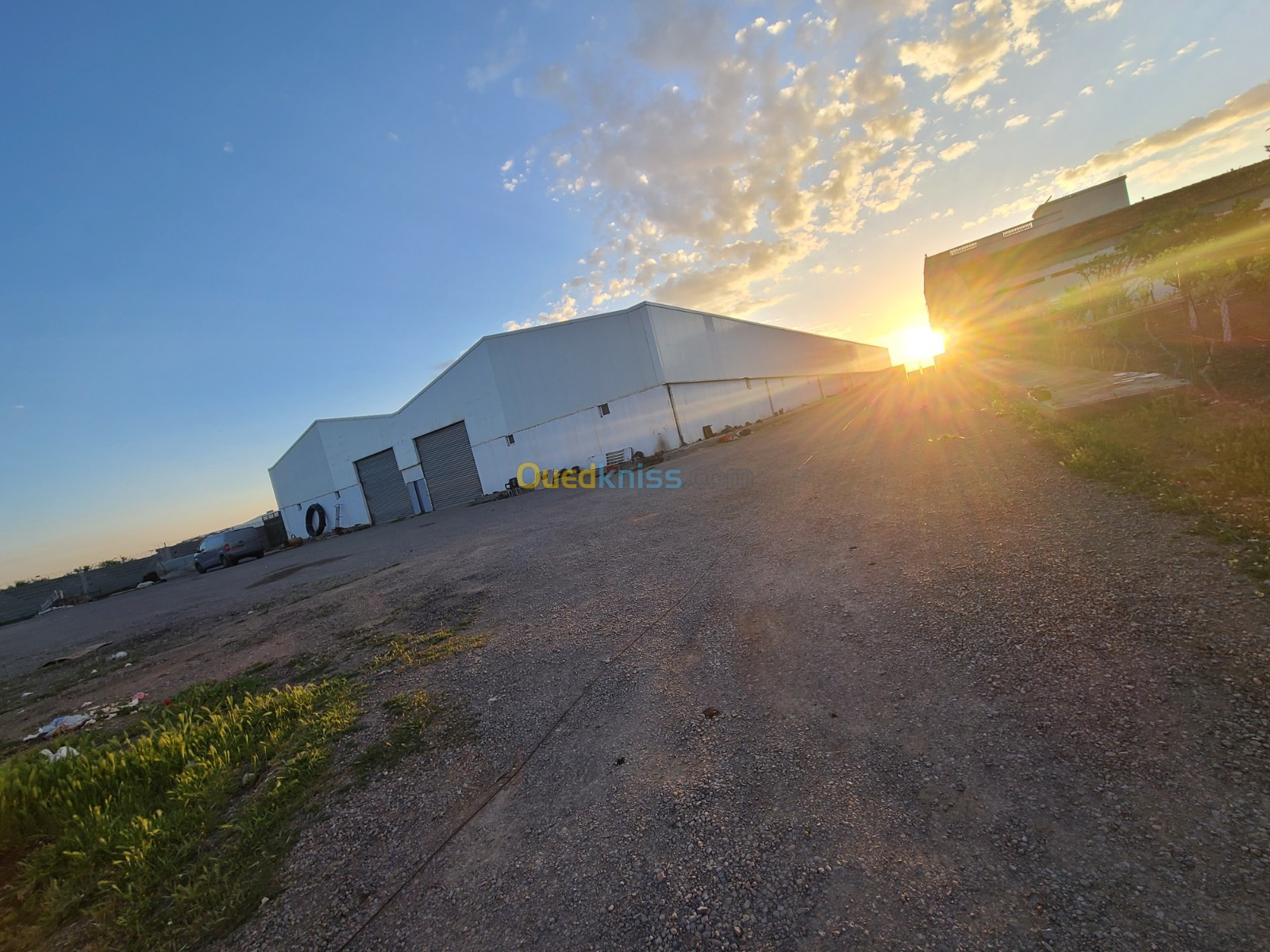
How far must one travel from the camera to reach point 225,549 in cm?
2392

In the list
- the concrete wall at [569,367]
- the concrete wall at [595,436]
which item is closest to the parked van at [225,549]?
the concrete wall at [595,436]

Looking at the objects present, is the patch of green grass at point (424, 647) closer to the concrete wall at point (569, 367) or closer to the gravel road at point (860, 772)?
the gravel road at point (860, 772)

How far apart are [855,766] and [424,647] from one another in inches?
157

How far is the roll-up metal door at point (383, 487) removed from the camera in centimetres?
2769

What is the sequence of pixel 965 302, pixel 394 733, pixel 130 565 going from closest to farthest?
pixel 394 733, pixel 130 565, pixel 965 302

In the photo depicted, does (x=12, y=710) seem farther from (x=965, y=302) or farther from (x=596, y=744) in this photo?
(x=965, y=302)

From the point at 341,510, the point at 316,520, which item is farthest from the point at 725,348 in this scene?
the point at 316,520

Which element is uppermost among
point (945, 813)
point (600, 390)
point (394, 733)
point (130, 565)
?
point (600, 390)

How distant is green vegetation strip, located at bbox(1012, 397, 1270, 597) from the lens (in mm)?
3424

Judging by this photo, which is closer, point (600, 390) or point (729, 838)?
point (729, 838)

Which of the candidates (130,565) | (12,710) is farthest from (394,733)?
(130,565)

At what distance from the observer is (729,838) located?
1.97 metres

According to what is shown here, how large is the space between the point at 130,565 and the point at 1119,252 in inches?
2105

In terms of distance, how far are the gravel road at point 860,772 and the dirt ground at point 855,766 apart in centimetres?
1
